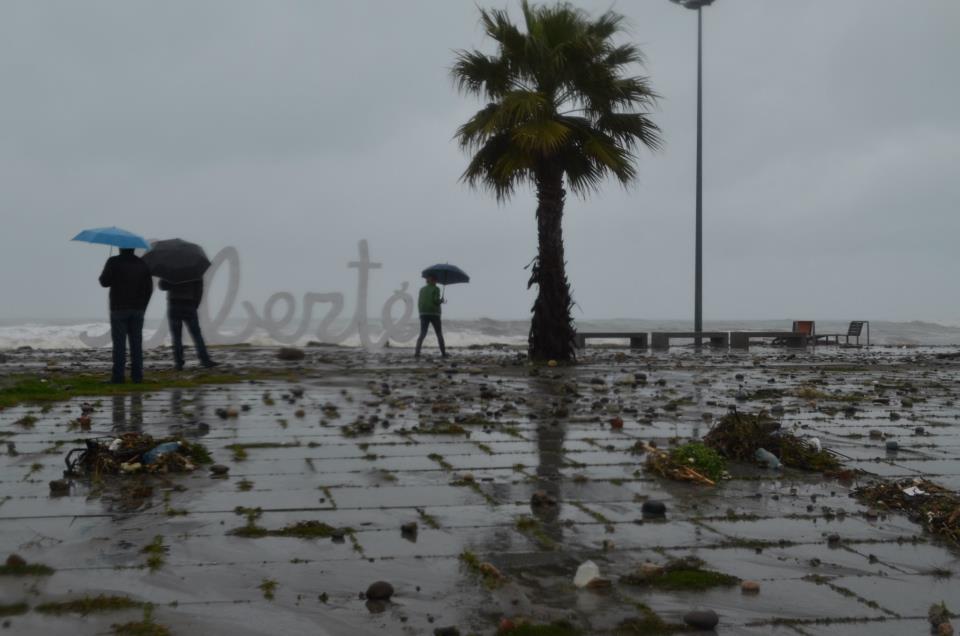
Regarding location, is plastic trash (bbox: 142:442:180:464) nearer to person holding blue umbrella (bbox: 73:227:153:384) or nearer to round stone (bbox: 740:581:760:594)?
round stone (bbox: 740:581:760:594)

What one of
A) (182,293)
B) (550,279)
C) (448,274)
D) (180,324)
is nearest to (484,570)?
(182,293)

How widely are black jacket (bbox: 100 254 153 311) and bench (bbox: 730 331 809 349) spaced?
20.7 m

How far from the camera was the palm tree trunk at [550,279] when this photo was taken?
18578mm

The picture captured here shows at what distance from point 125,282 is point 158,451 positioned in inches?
291

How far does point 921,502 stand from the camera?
17.3 feet

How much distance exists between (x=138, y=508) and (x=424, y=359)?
1554cm

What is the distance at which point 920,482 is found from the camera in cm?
556

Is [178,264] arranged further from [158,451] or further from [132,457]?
[132,457]

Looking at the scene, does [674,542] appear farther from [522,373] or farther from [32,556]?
[522,373]

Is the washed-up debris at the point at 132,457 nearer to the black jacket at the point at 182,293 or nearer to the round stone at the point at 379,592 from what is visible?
the round stone at the point at 379,592

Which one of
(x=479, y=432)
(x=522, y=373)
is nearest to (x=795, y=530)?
(x=479, y=432)

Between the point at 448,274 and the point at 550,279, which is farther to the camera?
the point at 448,274

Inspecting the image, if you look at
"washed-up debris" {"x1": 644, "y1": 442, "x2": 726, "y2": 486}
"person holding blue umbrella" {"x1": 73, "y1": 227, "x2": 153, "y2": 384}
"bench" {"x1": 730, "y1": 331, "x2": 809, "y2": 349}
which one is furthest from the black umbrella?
"bench" {"x1": 730, "y1": 331, "x2": 809, "y2": 349}

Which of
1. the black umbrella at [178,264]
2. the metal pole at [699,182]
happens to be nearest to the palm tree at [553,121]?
the black umbrella at [178,264]
